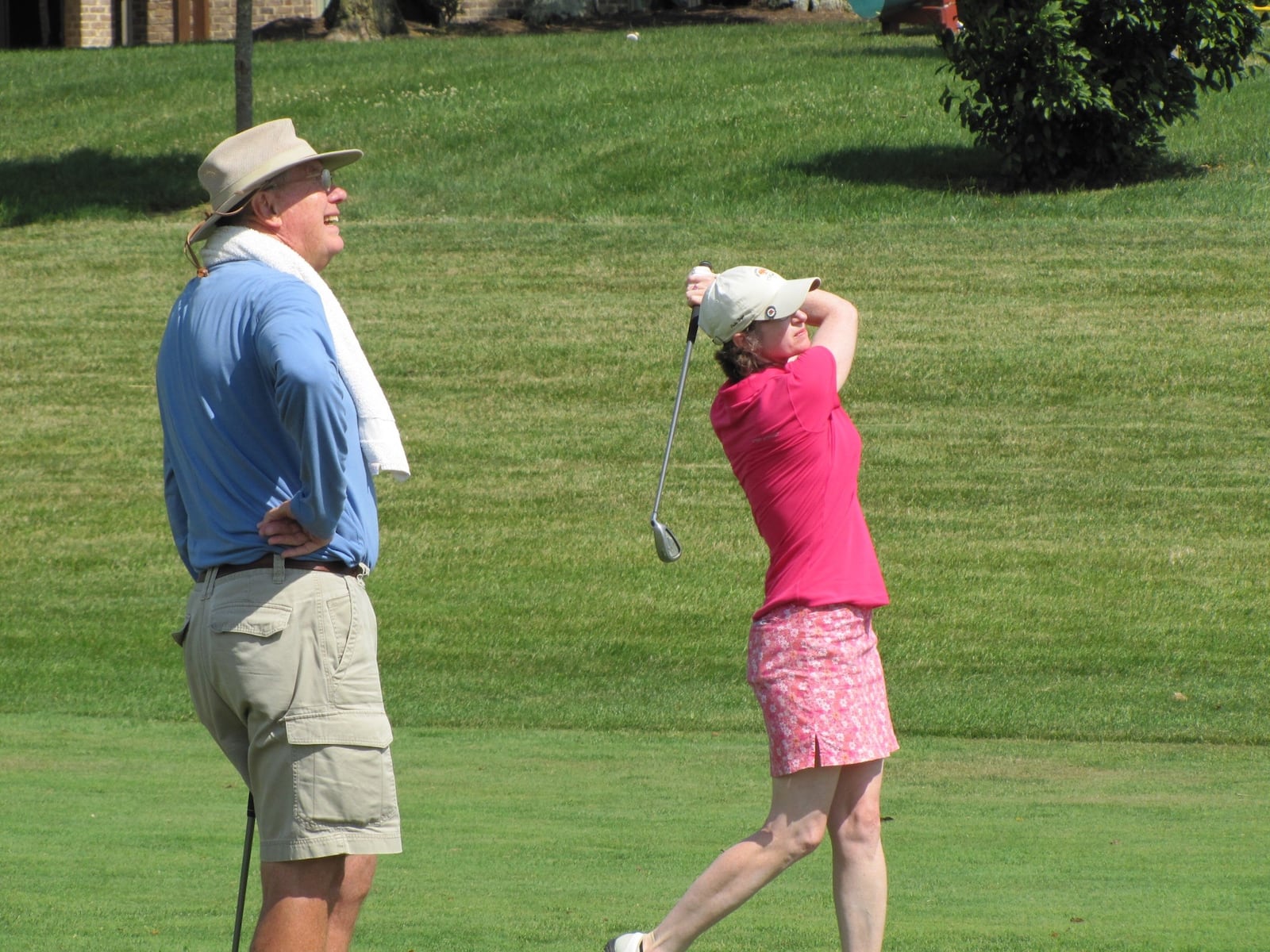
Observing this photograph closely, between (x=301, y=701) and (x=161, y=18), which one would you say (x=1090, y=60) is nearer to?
(x=301, y=701)

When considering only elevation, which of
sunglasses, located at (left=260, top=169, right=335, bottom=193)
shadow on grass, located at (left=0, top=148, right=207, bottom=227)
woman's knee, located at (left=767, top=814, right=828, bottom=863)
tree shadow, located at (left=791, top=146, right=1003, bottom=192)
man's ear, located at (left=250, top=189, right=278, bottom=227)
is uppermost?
sunglasses, located at (left=260, top=169, right=335, bottom=193)

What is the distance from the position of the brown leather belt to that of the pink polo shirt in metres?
1.11

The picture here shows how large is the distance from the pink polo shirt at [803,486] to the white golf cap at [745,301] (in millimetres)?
141

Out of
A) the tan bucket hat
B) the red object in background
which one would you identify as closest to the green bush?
the red object in background

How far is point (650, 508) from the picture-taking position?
13.6 metres

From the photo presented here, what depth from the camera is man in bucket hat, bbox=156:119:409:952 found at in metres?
3.53

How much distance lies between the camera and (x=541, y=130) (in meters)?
25.2

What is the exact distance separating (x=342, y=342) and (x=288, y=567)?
1.75 feet

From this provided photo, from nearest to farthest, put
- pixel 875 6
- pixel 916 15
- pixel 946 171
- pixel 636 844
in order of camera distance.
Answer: pixel 636 844
pixel 946 171
pixel 916 15
pixel 875 6

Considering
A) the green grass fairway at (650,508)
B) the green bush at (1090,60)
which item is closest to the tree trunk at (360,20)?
the green grass fairway at (650,508)

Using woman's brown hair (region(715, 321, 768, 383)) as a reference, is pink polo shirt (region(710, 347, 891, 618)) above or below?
below

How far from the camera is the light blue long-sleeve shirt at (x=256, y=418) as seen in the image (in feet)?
11.2

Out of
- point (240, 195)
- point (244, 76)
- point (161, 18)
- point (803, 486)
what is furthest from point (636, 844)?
point (161, 18)

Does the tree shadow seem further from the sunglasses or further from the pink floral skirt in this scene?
the sunglasses
